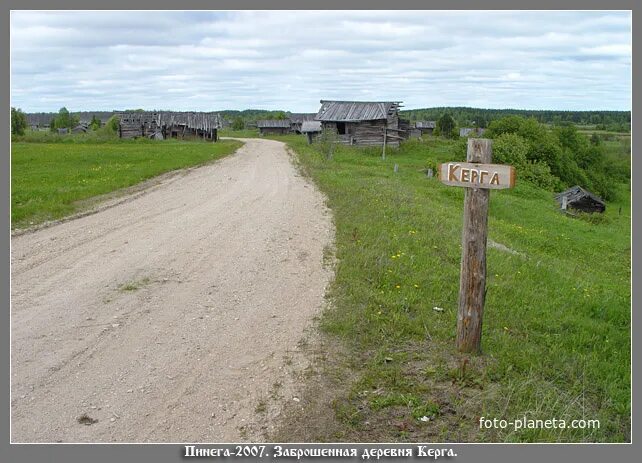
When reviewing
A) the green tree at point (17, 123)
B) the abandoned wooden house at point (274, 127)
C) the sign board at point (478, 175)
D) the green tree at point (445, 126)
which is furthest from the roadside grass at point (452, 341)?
the abandoned wooden house at point (274, 127)

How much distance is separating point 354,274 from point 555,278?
3.78 m

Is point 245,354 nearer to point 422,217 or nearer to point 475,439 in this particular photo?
point 475,439

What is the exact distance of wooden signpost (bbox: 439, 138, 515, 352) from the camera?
6.43 m

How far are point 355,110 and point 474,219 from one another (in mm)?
42484

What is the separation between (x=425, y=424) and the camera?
5527mm

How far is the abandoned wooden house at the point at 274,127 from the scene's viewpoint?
313ft

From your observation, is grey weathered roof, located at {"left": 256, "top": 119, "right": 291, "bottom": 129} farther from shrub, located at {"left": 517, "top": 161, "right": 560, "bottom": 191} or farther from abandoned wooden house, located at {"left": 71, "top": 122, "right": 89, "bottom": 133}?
shrub, located at {"left": 517, "top": 161, "right": 560, "bottom": 191}

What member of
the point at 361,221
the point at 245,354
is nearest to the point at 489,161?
the point at 245,354

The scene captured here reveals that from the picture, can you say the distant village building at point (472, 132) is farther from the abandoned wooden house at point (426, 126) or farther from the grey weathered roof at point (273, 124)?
the grey weathered roof at point (273, 124)

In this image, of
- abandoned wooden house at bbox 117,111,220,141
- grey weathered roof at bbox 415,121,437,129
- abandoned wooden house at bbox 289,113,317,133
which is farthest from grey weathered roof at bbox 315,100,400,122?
grey weathered roof at bbox 415,121,437,129

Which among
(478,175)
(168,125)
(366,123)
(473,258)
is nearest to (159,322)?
(473,258)

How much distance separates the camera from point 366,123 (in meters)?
47.1

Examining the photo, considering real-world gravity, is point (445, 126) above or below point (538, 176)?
above

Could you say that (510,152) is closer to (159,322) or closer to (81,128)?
(159,322)
